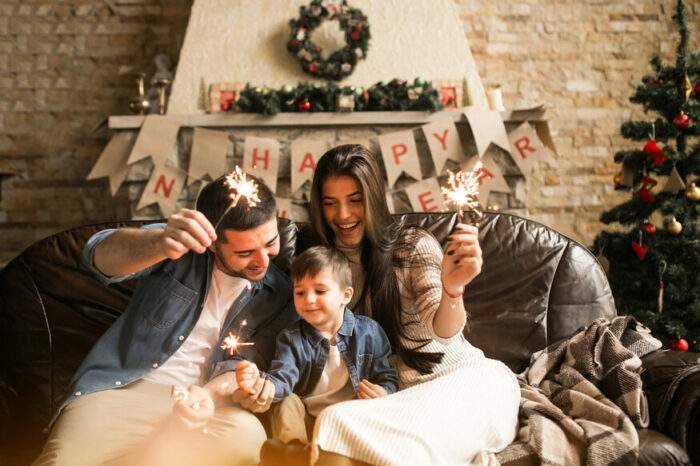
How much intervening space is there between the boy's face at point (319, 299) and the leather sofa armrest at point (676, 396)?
2.95 feet

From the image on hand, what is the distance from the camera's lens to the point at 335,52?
4.14 m

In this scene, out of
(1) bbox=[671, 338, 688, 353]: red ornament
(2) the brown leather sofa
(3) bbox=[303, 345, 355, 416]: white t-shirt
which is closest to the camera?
(3) bbox=[303, 345, 355, 416]: white t-shirt

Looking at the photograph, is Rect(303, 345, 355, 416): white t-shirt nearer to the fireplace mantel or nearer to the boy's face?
the boy's face

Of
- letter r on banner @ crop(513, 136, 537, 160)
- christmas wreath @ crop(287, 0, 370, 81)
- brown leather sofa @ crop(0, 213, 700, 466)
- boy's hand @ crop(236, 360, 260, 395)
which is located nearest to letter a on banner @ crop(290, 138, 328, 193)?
christmas wreath @ crop(287, 0, 370, 81)

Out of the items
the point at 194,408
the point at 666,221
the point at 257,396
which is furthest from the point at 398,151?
the point at 194,408

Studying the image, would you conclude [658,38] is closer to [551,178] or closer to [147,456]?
[551,178]

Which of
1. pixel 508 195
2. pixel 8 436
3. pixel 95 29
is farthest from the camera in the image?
pixel 95 29

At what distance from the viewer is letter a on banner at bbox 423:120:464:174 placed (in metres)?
3.94

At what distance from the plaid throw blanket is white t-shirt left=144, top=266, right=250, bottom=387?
80 cm

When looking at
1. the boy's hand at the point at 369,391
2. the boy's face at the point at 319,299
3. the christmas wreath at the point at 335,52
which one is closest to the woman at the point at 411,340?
the boy's hand at the point at 369,391

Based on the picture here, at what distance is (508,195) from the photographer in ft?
13.5

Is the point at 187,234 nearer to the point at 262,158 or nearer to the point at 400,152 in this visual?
the point at 262,158

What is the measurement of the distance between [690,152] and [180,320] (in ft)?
9.23

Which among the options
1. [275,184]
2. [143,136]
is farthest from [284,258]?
[143,136]
